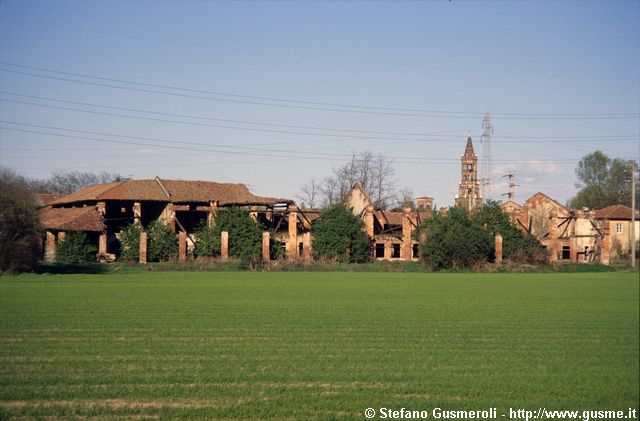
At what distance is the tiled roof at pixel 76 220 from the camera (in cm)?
5334

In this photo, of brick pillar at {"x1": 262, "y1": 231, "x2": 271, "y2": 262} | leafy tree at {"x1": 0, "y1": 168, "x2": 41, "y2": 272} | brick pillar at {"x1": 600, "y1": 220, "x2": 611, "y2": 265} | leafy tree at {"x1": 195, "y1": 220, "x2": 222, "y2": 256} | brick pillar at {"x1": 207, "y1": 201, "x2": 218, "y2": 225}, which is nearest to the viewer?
leafy tree at {"x1": 0, "y1": 168, "x2": 41, "y2": 272}

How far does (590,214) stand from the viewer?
5891cm

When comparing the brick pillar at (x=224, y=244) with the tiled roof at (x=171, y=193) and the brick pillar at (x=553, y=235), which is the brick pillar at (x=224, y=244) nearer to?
the tiled roof at (x=171, y=193)

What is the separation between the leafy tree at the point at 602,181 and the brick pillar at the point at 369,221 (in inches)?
729

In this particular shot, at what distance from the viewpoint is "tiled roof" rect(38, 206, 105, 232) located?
175 ft

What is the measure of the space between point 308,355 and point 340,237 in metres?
45.8

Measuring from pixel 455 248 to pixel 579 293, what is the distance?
25106 millimetres

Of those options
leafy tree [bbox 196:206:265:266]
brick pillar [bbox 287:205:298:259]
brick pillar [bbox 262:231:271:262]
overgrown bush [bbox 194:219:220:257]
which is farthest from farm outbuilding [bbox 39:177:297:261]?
brick pillar [bbox 262:231:271:262]

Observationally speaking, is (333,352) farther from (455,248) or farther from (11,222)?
(455,248)

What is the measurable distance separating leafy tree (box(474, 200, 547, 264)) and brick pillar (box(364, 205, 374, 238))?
9682 mm

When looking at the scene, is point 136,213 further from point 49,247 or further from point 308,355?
point 308,355

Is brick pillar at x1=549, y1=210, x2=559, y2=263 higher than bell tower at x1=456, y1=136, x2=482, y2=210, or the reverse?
bell tower at x1=456, y1=136, x2=482, y2=210

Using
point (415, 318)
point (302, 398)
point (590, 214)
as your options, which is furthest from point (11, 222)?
point (590, 214)

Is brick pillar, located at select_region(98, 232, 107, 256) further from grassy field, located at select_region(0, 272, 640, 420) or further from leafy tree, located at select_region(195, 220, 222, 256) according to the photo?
grassy field, located at select_region(0, 272, 640, 420)
